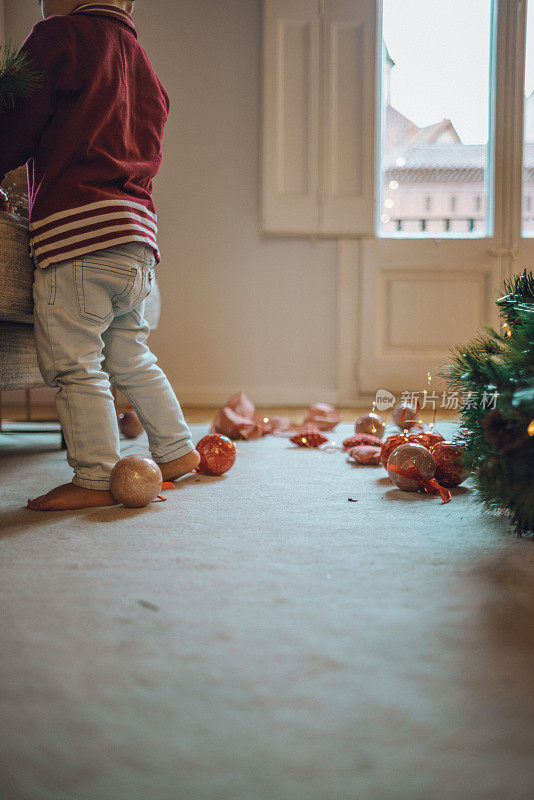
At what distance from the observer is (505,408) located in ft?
2.39

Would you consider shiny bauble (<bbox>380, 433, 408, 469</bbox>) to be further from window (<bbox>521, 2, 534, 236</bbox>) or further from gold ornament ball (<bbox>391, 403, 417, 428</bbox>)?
window (<bbox>521, 2, 534, 236</bbox>)

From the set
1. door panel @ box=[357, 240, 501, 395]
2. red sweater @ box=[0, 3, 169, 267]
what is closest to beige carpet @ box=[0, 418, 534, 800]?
red sweater @ box=[0, 3, 169, 267]

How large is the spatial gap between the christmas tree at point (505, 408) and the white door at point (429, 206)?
196 cm

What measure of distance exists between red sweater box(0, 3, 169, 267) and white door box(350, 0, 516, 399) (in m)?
2.02

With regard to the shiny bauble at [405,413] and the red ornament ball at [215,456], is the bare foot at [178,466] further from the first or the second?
the shiny bauble at [405,413]

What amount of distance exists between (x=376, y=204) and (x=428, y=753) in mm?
2876

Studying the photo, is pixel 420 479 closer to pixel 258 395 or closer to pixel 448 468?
pixel 448 468

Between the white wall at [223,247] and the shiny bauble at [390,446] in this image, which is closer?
the shiny bauble at [390,446]

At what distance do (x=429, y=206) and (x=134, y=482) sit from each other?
254cm

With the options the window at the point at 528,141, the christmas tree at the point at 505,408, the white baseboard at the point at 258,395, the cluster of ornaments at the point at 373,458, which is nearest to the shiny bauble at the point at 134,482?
the cluster of ornaments at the point at 373,458

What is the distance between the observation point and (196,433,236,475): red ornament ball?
1.33m

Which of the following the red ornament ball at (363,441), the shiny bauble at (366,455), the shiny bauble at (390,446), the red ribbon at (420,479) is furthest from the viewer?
the red ornament ball at (363,441)

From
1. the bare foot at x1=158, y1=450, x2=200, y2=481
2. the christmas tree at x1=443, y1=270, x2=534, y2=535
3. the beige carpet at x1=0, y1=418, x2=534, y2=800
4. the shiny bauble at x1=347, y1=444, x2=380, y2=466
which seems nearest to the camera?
the beige carpet at x1=0, y1=418, x2=534, y2=800

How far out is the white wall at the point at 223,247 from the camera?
9.89 ft
